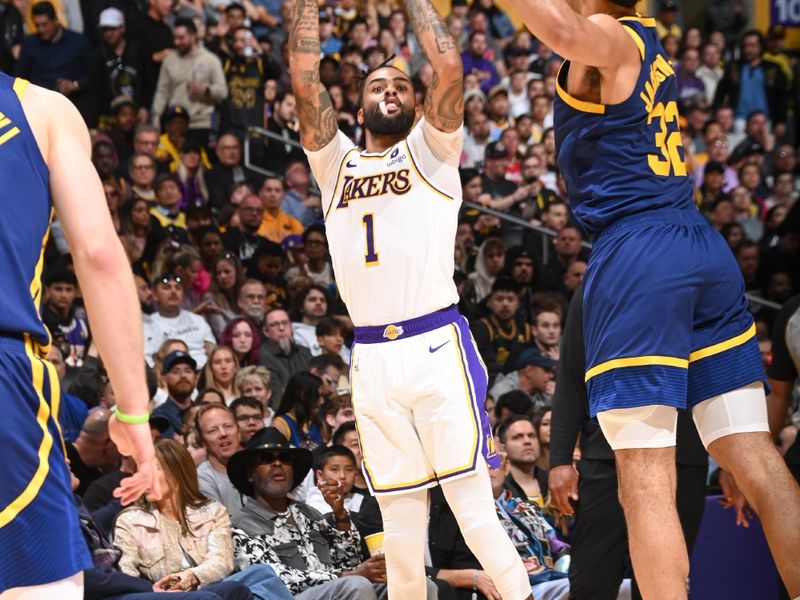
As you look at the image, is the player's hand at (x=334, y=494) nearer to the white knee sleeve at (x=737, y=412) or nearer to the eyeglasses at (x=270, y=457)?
the eyeglasses at (x=270, y=457)

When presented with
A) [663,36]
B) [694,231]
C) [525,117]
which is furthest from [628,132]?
[663,36]

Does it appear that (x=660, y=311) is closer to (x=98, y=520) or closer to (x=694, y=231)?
(x=694, y=231)

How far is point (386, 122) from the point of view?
5551mm

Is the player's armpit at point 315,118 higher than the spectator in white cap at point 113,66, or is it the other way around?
the spectator in white cap at point 113,66

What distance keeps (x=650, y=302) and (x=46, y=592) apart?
7.14 feet

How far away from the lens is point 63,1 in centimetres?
1427

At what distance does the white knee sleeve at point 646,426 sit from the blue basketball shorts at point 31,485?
1.94 metres

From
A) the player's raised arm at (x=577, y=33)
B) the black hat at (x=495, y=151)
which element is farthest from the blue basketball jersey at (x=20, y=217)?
the black hat at (x=495, y=151)

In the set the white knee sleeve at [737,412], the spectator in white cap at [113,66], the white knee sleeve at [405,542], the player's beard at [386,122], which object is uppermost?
the spectator in white cap at [113,66]

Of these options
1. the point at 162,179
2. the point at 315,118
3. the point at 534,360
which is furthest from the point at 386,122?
the point at 162,179

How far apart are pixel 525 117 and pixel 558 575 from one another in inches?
345

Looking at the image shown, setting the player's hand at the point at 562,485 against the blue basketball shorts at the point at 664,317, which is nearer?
the blue basketball shorts at the point at 664,317

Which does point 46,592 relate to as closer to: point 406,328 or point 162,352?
point 406,328

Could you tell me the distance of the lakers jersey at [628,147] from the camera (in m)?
4.17
